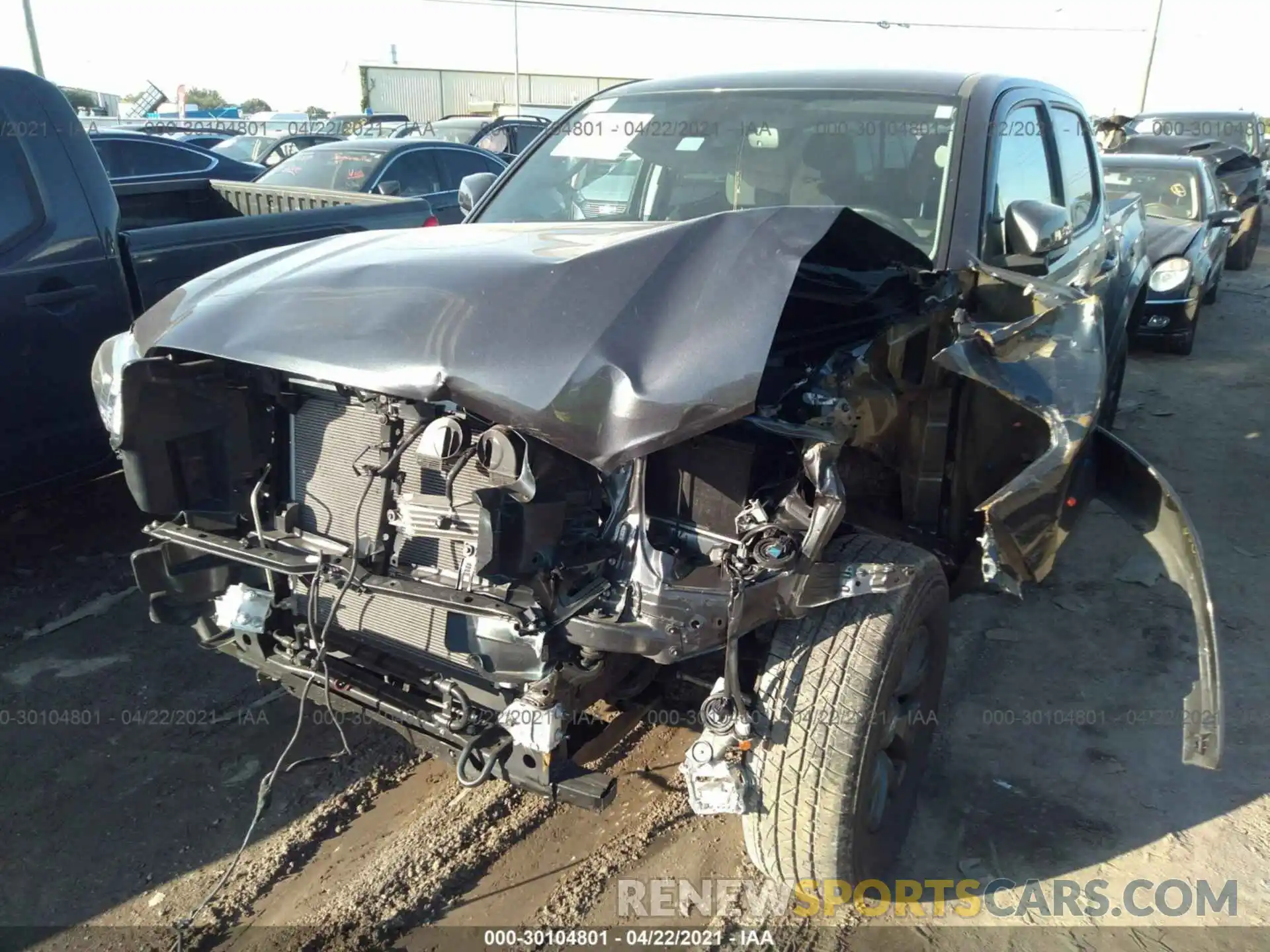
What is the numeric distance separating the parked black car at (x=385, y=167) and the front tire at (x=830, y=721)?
6923 mm

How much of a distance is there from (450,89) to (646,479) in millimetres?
41170

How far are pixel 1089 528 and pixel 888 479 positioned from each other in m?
2.46

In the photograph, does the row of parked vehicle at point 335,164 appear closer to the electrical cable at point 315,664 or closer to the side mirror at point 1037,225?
the side mirror at point 1037,225

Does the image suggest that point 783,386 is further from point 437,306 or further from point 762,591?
point 437,306

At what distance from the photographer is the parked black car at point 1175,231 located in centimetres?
792

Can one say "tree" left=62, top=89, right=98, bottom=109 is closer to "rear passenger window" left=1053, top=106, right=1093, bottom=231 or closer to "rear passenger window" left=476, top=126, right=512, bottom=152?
"rear passenger window" left=476, top=126, right=512, bottom=152

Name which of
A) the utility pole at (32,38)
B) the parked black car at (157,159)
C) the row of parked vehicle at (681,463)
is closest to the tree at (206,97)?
the utility pole at (32,38)

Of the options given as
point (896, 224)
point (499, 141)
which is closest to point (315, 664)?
point (896, 224)

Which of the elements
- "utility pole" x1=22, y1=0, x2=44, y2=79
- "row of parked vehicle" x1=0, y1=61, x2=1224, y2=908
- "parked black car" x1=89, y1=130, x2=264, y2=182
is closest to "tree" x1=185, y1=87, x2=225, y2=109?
"utility pole" x1=22, y1=0, x2=44, y2=79

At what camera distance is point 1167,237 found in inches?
320

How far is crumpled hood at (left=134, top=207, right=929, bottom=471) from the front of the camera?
1.93 metres

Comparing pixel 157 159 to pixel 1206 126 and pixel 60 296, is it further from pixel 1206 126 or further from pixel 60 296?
pixel 1206 126

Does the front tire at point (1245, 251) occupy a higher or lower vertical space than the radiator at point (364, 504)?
lower
